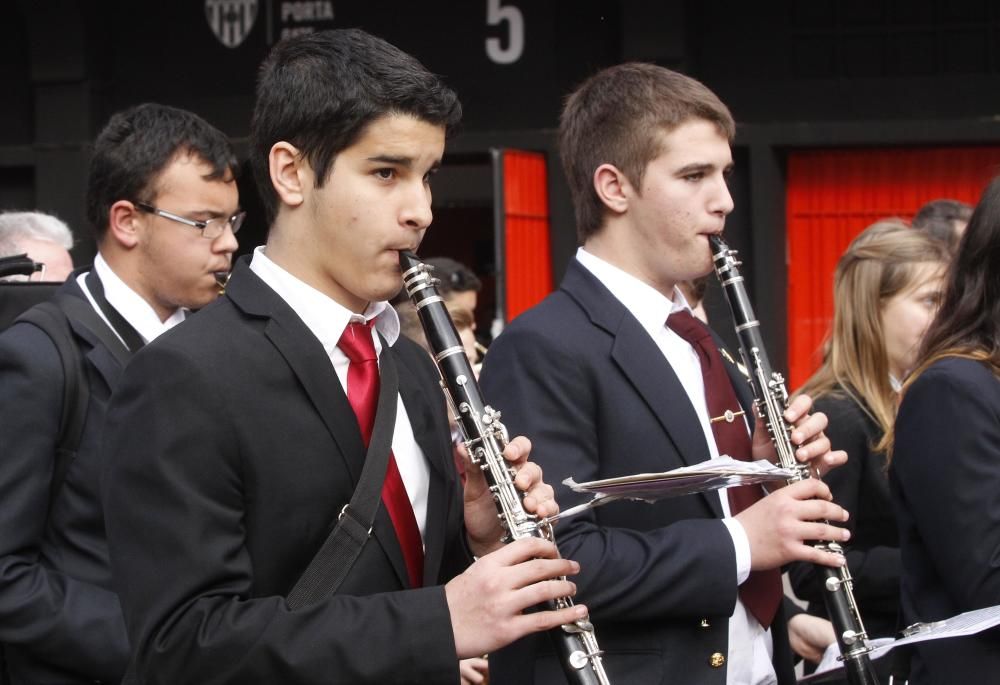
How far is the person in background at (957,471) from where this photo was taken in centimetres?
272

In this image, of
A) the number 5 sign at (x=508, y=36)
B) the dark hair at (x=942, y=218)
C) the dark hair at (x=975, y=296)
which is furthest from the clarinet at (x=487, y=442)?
the number 5 sign at (x=508, y=36)

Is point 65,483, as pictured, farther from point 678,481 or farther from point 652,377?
point 678,481

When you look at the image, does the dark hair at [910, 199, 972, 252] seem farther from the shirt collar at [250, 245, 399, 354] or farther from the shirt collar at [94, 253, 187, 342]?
the shirt collar at [250, 245, 399, 354]

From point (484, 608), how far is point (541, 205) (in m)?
6.64

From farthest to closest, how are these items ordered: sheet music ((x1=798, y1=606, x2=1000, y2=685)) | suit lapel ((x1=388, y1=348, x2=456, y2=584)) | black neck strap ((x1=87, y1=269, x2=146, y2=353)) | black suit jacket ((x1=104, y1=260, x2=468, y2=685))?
black neck strap ((x1=87, y1=269, x2=146, y2=353)) < sheet music ((x1=798, y1=606, x2=1000, y2=685)) < suit lapel ((x1=388, y1=348, x2=456, y2=584)) < black suit jacket ((x1=104, y1=260, x2=468, y2=685))

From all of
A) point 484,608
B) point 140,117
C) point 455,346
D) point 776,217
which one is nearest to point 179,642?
point 484,608

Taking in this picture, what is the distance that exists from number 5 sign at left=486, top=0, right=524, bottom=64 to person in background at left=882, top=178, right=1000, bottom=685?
19.3ft

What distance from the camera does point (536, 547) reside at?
2080 mm

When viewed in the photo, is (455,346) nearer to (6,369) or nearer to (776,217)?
(6,369)

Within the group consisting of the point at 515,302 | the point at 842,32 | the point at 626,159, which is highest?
the point at 842,32

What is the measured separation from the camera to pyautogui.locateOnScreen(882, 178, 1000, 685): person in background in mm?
2719

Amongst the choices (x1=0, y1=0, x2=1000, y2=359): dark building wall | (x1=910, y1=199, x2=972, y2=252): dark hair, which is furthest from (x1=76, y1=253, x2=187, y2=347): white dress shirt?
(x1=0, y1=0, x2=1000, y2=359): dark building wall

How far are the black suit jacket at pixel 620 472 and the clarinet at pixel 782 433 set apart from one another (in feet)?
0.58

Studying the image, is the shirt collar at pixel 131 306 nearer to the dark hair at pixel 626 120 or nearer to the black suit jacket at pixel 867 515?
the dark hair at pixel 626 120
